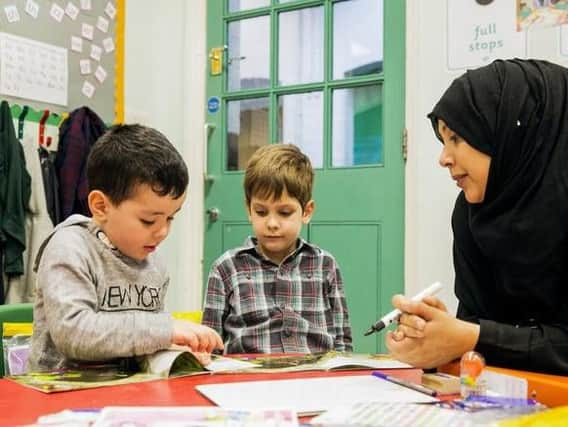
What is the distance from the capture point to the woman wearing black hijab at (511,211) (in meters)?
1.06

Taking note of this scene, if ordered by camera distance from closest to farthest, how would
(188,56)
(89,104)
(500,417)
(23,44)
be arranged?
1. (500,417)
2. (23,44)
3. (89,104)
4. (188,56)

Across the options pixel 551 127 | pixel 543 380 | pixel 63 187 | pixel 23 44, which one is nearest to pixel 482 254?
pixel 551 127

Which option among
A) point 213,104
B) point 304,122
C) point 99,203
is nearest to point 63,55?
point 213,104

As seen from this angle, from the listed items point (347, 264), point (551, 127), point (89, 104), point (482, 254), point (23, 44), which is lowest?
point (347, 264)

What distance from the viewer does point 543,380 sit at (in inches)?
35.2

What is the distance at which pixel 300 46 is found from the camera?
3.14m

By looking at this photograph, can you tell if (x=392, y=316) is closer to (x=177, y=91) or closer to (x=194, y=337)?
(x=194, y=337)

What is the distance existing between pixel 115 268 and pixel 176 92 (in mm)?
2430

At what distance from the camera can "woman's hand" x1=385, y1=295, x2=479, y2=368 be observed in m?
1.01

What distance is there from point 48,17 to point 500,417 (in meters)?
2.80

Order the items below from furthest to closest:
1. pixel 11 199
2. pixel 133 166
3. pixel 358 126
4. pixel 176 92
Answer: pixel 176 92, pixel 358 126, pixel 11 199, pixel 133 166

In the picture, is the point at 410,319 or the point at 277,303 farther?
the point at 277,303

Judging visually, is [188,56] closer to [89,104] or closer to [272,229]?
[89,104]

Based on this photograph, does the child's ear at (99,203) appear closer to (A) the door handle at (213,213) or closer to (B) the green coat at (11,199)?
(B) the green coat at (11,199)
